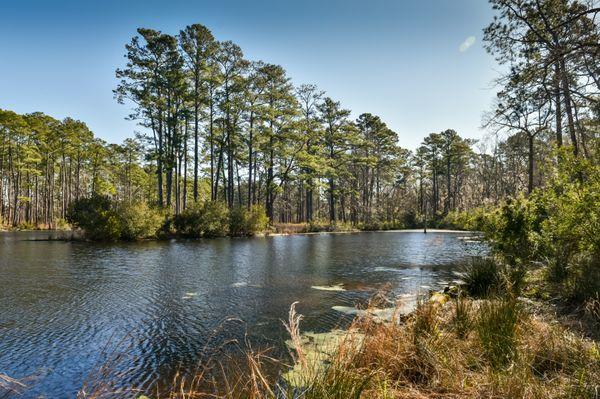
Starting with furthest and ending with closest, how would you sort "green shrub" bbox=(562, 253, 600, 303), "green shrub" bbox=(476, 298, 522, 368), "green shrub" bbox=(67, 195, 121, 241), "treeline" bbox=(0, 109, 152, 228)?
"treeline" bbox=(0, 109, 152, 228) → "green shrub" bbox=(67, 195, 121, 241) → "green shrub" bbox=(562, 253, 600, 303) → "green shrub" bbox=(476, 298, 522, 368)

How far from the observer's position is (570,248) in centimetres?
838

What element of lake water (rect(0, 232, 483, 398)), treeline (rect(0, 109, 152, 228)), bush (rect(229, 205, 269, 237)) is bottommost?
lake water (rect(0, 232, 483, 398))

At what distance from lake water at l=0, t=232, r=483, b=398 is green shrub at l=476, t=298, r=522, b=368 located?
109 inches

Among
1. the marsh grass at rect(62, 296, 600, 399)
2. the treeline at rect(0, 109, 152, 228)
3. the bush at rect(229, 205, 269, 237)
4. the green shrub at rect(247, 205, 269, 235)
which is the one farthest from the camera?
the treeline at rect(0, 109, 152, 228)

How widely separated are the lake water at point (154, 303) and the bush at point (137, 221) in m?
8.06

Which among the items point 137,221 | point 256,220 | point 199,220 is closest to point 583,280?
point 137,221

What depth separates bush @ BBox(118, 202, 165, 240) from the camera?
1041 inches

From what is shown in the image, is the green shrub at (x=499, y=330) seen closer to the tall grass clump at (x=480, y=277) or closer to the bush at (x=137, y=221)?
the tall grass clump at (x=480, y=277)

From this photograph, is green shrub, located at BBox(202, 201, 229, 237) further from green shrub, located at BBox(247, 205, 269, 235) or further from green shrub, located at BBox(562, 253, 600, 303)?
green shrub, located at BBox(562, 253, 600, 303)

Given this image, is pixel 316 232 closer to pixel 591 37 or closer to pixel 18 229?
pixel 18 229

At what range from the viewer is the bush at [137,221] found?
26.5 m

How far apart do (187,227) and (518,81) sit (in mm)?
27110

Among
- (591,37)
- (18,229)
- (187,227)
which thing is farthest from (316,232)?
(591,37)

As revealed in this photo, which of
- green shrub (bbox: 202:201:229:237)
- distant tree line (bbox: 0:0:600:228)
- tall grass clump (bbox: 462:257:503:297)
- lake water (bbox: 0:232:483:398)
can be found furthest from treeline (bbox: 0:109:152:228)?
tall grass clump (bbox: 462:257:503:297)
